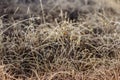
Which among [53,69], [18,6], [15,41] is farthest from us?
[18,6]

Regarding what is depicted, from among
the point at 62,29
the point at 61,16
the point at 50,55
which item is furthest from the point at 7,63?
the point at 61,16

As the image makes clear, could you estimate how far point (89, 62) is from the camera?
322 cm

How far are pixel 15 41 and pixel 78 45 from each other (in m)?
0.59

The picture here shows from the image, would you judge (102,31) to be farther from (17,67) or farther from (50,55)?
(17,67)

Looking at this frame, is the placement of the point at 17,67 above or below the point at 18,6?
below

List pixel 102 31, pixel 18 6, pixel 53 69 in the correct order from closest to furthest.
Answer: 1. pixel 53 69
2. pixel 102 31
3. pixel 18 6

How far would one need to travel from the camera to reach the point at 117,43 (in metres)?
3.39

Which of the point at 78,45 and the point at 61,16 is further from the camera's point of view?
the point at 61,16

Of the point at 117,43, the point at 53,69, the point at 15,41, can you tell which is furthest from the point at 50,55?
the point at 117,43

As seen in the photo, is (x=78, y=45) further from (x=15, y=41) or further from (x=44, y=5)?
(x=44, y=5)

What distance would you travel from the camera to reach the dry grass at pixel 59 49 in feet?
10.3

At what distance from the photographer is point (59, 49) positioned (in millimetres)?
3363

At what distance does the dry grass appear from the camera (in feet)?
10.3

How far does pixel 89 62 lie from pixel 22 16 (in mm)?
1033
